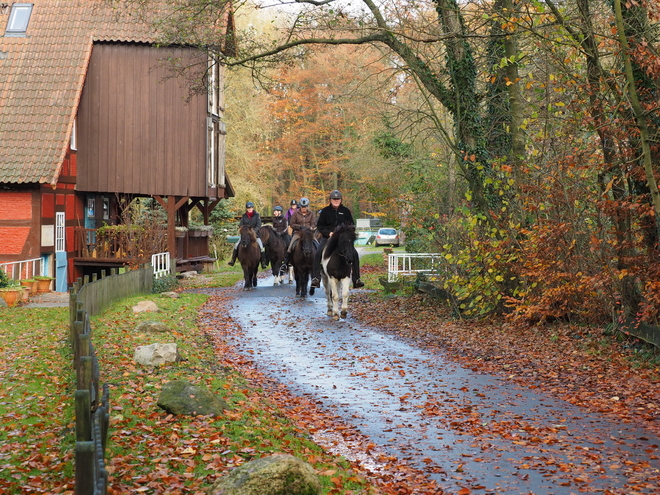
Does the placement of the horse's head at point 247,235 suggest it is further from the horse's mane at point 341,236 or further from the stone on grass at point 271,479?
the stone on grass at point 271,479

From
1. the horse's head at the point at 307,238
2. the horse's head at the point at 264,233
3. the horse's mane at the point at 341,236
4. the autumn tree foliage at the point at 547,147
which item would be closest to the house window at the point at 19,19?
the horse's head at the point at 264,233

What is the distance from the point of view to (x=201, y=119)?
1249 inches

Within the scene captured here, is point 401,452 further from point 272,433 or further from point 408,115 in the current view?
point 408,115

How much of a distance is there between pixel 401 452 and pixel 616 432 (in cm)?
227

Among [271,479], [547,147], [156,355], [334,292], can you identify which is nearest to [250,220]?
[334,292]

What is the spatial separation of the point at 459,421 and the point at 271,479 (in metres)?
3.65

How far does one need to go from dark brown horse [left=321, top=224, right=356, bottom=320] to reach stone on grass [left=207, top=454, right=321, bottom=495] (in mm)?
11309

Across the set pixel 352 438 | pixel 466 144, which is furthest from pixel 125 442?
pixel 466 144

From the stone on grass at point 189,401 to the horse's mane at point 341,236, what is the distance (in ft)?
29.3

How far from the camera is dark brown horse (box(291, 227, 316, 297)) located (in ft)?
78.5

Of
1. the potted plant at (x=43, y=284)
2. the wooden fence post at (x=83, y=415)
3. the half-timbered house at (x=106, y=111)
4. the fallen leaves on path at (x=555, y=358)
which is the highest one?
the half-timbered house at (x=106, y=111)

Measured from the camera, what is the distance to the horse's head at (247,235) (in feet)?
85.9

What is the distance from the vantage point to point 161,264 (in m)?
29.5

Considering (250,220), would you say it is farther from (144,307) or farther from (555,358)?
(555,358)
